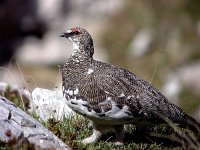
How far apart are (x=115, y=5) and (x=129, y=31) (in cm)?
276

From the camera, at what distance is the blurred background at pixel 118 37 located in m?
23.9

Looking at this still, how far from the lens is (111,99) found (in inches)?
317

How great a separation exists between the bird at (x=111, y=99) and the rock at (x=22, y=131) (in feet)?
2.05

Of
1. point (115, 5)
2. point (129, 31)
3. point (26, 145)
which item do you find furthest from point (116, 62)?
point (26, 145)

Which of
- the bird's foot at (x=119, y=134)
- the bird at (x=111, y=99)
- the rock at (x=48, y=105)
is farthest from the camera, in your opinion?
the rock at (x=48, y=105)

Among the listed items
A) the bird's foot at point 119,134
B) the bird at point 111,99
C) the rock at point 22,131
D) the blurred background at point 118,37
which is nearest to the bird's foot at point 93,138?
the bird at point 111,99

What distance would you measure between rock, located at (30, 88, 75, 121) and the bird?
2.99 feet

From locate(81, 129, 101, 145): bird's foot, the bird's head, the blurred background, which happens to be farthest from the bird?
the blurred background

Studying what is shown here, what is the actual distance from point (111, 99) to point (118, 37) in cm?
1968

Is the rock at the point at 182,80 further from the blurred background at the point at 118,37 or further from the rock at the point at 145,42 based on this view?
the rock at the point at 145,42

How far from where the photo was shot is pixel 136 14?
1099 inches

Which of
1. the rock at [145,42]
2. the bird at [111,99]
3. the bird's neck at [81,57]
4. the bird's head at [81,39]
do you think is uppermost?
the rock at [145,42]

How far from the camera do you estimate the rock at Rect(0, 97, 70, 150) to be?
7.21 metres

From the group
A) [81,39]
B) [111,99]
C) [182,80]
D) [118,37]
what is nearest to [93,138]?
[111,99]
